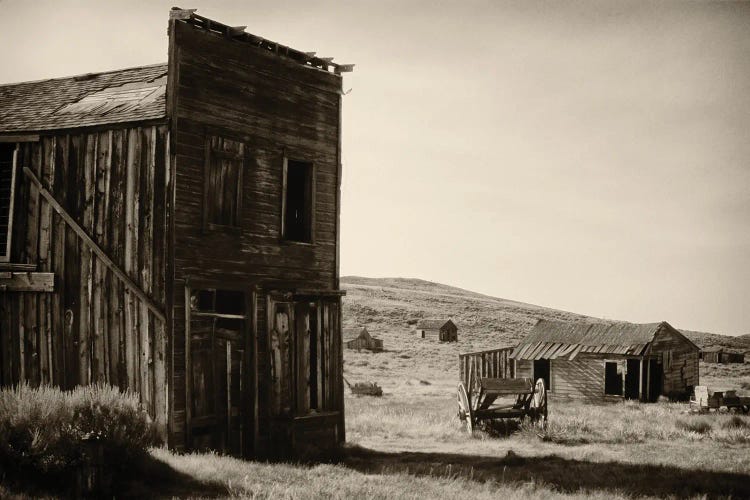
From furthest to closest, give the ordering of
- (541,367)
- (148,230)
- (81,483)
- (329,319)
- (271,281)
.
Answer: (541,367)
(329,319)
(271,281)
(148,230)
(81,483)

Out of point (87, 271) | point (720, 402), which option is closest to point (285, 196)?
point (87, 271)

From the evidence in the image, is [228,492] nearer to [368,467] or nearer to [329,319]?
[368,467]

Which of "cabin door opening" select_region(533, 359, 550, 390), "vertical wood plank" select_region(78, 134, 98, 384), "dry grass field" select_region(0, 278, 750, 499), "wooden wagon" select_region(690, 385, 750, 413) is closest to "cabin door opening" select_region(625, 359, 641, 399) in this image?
"cabin door opening" select_region(533, 359, 550, 390)

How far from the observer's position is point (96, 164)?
1278cm

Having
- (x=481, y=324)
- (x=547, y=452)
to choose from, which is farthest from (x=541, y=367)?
(x=481, y=324)

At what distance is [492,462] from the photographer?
44.9ft

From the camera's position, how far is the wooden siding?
1214 inches

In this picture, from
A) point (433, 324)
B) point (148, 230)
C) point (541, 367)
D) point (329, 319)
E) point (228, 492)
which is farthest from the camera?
point (433, 324)

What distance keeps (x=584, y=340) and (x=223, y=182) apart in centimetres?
2279

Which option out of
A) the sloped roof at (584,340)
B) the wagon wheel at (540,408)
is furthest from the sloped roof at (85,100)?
the sloped roof at (584,340)

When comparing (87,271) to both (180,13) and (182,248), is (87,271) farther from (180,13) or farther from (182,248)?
(180,13)

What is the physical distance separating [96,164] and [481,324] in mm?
69484

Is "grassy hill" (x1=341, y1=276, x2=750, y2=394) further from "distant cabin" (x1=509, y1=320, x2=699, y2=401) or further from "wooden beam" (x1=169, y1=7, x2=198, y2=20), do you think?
"wooden beam" (x1=169, y1=7, x2=198, y2=20)

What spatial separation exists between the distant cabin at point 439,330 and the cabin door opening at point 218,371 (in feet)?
182
